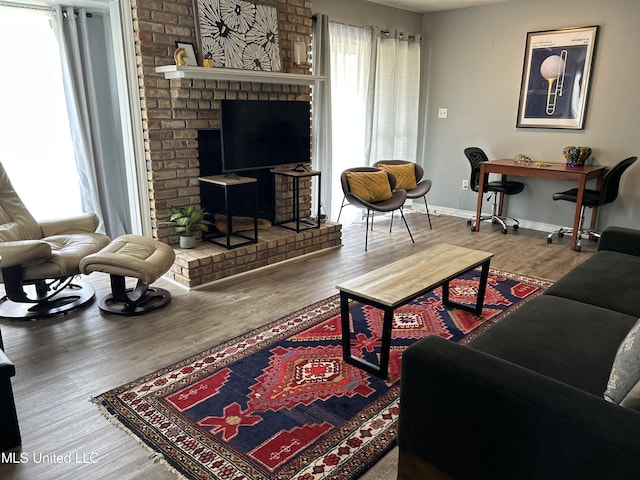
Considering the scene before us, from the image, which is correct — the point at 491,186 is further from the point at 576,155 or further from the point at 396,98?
the point at 396,98

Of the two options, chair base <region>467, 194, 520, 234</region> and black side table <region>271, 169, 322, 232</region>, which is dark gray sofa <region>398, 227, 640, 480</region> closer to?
black side table <region>271, 169, 322, 232</region>

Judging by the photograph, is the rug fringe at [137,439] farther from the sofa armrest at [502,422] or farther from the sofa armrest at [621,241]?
the sofa armrest at [621,241]

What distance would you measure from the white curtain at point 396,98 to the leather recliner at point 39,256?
140 inches

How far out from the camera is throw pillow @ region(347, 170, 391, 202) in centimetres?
481

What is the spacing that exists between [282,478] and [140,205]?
2.69 meters

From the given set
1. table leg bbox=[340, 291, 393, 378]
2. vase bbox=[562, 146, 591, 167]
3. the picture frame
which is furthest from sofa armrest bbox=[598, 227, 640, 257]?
the picture frame

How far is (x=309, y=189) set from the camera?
4.86m

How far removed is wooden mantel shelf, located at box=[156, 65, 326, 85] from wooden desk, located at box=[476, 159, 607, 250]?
214 centimetres

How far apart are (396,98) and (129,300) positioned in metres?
4.22

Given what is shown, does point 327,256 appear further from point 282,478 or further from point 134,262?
point 282,478

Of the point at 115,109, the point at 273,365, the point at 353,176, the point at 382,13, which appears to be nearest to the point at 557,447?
the point at 273,365

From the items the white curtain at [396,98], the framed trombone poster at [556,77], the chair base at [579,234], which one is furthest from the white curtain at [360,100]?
the chair base at [579,234]

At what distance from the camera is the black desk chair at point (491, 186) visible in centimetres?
534

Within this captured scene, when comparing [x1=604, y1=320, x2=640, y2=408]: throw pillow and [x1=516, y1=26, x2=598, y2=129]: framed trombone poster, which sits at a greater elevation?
[x1=516, y1=26, x2=598, y2=129]: framed trombone poster
